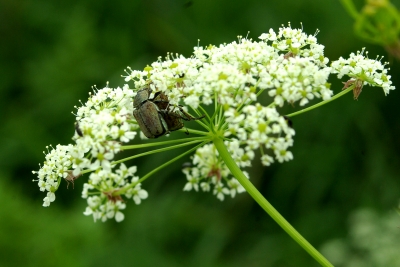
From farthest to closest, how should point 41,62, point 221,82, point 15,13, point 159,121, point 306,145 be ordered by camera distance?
1. point 15,13
2. point 41,62
3. point 306,145
4. point 159,121
5. point 221,82

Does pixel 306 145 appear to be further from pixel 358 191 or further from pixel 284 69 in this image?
pixel 284 69

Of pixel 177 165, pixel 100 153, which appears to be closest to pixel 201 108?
pixel 100 153

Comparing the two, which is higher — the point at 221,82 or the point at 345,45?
the point at 345,45

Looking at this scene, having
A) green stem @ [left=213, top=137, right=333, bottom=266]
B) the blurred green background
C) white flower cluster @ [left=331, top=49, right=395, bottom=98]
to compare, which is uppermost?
the blurred green background

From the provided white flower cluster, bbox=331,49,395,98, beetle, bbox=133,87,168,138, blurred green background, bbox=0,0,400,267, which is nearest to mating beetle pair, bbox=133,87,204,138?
beetle, bbox=133,87,168,138

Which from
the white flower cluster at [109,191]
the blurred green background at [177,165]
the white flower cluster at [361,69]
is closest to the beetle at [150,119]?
the white flower cluster at [109,191]

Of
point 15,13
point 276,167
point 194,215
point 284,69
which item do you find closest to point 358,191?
point 276,167

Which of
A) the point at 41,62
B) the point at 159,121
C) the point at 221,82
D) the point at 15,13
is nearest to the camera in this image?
the point at 221,82

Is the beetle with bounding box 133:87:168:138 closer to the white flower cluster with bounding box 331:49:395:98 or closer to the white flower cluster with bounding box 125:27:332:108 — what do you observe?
the white flower cluster with bounding box 125:27:332:108
